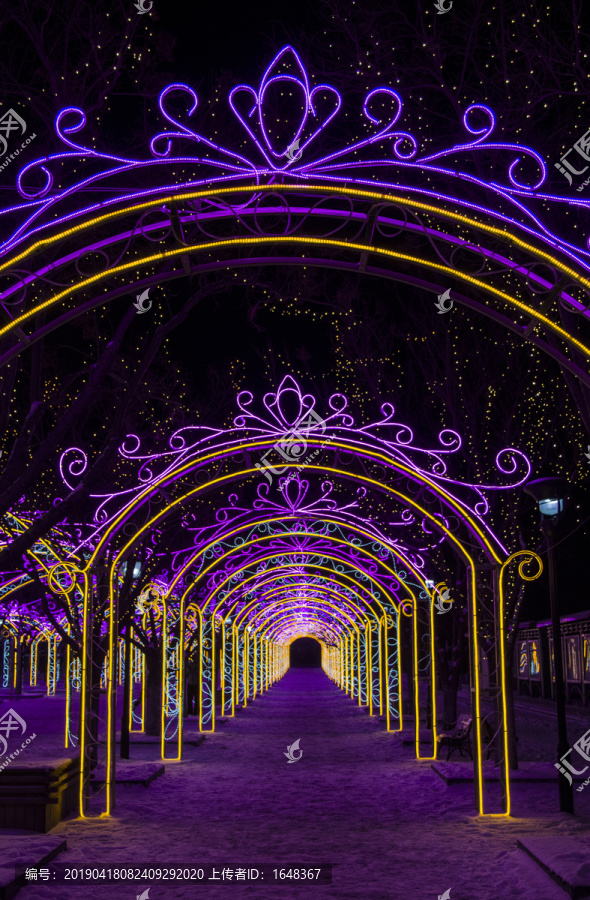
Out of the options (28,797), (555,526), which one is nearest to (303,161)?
(555,526)

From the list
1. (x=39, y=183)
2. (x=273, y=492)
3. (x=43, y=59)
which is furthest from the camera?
(x=273, y=492)

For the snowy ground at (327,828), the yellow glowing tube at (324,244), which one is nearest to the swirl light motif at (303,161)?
the yellow glowing tube at (324,244)

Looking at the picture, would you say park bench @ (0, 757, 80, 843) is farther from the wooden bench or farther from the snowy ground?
the snowy ground

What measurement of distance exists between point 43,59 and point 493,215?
15.2ft

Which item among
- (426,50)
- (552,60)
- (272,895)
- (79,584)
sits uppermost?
(426,50)

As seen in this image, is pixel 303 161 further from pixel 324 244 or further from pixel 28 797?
pixel 28 797

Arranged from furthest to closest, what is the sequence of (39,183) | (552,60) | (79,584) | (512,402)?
→ (512,402)
(79,584)
(39,183)
(552,60)

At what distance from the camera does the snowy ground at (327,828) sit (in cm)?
870

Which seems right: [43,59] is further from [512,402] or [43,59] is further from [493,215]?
[512,402]

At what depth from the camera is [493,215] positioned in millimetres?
6531

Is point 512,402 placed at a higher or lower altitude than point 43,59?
lower

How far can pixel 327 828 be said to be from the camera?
1145cm

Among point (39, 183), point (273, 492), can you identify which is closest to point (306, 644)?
point (273, 492)

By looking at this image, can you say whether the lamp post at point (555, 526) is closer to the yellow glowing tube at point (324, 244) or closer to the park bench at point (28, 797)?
the yellow glowing tube at point (324, 244)
